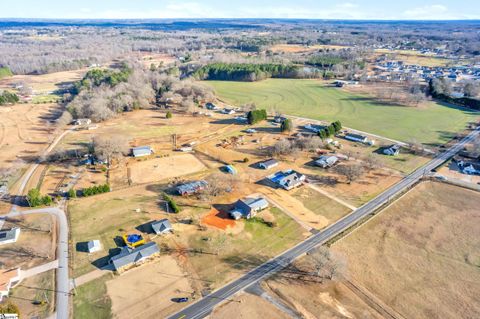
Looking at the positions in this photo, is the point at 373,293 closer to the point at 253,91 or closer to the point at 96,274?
the point at 96,274

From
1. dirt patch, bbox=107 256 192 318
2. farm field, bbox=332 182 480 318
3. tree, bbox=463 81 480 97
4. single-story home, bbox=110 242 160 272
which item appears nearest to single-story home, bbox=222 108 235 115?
farm field, bbox=332 182 480 318

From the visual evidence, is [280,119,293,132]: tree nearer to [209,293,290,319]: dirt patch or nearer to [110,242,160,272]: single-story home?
[110,242,160,272]: single-story home

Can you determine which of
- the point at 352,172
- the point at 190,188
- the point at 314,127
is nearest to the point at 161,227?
the point at 190,188

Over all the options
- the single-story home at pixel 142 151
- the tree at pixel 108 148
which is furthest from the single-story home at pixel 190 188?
the tree at pixel 108 148

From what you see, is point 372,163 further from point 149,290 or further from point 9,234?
point 9,234

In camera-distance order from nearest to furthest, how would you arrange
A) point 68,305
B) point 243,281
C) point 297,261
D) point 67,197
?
point 68,305
point 243,281
point 297,261
point 67,197

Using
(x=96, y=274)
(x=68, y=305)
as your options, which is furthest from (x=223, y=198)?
(x=68, y=305)

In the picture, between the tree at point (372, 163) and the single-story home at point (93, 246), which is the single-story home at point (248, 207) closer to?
the single-story home at point (93, 246)
